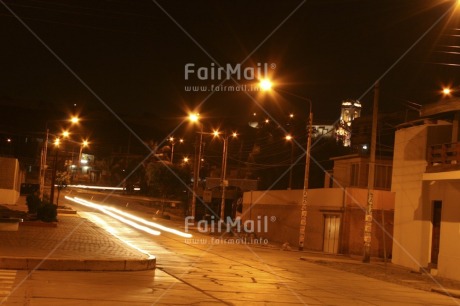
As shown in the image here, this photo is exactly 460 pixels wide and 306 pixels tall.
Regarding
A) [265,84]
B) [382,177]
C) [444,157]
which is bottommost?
[382,177]

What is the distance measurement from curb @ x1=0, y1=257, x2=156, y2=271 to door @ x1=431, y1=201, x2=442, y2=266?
13.7 m

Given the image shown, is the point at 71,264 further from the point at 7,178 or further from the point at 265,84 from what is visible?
the point at 7,178

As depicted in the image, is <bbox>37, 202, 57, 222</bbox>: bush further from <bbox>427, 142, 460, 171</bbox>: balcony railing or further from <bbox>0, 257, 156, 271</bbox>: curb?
<bbox>427, 142, 460, 171</bbox>: balcony railing

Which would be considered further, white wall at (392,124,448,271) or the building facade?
white wall at (392,124,448,271)

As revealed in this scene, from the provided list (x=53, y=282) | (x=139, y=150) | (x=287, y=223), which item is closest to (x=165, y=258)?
(x=53, y=282)

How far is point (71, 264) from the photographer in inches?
590

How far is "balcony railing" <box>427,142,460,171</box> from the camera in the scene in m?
23.0

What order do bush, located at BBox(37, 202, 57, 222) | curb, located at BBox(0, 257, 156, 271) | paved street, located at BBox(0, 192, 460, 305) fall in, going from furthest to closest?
bush, located at BBox(37, 202, 57, 222) < curb, located at BBox(0, 257, 156, 271) < paved street, located at BBox(0, 192, 460, 305)

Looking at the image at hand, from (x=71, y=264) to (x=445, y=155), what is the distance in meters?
15.4

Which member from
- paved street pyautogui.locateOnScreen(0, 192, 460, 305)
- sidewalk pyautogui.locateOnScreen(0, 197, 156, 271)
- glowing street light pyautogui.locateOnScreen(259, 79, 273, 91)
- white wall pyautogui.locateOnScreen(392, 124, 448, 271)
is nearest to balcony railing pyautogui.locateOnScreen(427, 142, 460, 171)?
white wall pyautogui.locateOnScreen(392, 124, 448, 271)

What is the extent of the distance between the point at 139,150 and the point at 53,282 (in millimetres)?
98978

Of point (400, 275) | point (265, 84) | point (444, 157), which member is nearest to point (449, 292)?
point (400, 275)

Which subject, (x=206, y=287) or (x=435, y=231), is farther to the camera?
(x=435, y=231)

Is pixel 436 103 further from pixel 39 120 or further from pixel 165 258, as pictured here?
pixel 39 120
